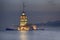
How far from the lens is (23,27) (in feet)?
30.4

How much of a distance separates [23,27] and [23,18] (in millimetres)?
1901

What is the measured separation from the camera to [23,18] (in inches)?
438

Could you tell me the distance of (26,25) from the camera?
375 inches

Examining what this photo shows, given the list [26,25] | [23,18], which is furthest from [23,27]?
[23,18]

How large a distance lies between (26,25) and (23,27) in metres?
0.30

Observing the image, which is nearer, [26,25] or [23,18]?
[26,25]

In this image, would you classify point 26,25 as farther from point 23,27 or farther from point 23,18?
point 23,18

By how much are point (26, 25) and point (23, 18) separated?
5.34 feet

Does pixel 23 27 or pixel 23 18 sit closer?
pixel 23 27
